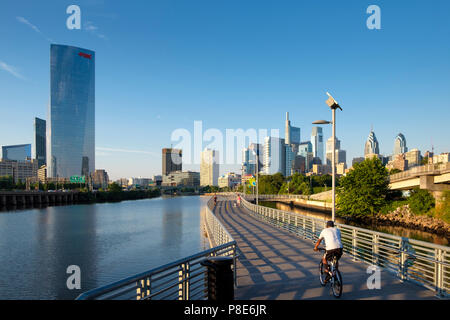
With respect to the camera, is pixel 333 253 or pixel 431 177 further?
pixel 431 177

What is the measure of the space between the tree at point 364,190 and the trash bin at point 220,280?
5422 cm

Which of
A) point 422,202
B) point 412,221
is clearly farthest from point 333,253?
point 422,202

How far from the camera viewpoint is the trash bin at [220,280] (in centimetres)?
634

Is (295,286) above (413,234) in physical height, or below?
above

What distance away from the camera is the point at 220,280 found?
6.36 m

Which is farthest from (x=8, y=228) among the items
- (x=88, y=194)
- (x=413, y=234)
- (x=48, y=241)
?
(x=88, y=194)

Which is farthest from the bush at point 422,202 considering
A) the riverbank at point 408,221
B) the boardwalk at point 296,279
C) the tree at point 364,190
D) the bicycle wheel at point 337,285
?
the bicycle wheel at point 337,285

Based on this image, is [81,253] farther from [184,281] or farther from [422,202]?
[422,202]

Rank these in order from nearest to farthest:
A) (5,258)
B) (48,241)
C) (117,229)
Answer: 1. (5,258)
2. (48,241)
3. (117,229)

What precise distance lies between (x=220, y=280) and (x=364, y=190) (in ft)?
180

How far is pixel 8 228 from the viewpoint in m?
45.6
